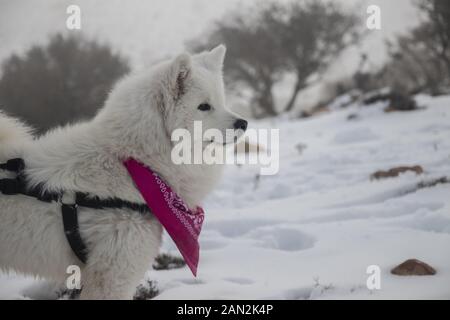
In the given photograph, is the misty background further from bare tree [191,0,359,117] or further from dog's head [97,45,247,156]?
dog's head [97,45,247,156]

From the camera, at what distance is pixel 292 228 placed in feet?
14.3

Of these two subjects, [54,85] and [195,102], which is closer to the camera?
[195,102]

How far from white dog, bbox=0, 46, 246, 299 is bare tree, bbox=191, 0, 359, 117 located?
21.1 metres

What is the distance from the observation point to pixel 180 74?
2.64 metres

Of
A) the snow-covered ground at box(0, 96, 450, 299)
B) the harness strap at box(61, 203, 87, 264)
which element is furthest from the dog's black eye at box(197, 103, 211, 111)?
the snow-covered ground at box(0, 96, 450, 299)

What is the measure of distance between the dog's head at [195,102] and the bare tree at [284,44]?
68.8 feet

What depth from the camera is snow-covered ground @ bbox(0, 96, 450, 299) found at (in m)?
3.16

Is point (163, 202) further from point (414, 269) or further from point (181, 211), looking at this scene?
point (414, 269)

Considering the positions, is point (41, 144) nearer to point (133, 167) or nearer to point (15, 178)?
point (15, 178)

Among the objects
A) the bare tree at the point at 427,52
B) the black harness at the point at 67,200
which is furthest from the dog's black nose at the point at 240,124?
the bare tree at the point at 427,52

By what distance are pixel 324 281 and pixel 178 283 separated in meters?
1.15

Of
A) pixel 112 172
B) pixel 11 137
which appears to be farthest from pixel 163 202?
pixel 11 137

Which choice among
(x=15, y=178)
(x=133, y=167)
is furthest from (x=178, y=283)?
(x=15, y=178)

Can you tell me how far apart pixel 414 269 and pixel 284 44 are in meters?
22.7
